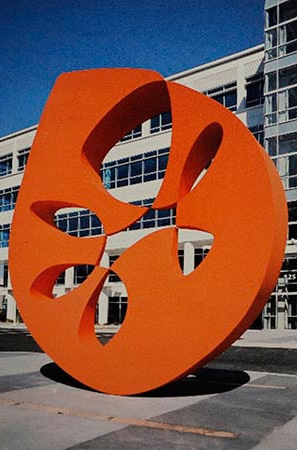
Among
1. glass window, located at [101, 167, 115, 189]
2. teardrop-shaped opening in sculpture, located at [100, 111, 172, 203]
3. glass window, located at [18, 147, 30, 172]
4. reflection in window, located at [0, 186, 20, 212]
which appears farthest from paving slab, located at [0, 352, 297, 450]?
glass window, located at [18, 147, 30, 172]

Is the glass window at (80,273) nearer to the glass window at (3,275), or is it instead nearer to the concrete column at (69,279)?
the concrete column at (69,279)

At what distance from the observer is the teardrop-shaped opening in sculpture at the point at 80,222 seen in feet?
115

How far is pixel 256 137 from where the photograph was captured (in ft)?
103

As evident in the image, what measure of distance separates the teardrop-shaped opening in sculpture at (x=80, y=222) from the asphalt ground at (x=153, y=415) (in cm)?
2471

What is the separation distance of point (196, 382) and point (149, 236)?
3122 mm

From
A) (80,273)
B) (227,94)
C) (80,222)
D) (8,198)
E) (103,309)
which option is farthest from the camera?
(8,198)

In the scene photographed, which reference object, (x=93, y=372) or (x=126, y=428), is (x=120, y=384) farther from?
(x=126, y=428)

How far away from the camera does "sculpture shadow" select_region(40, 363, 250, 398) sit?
8375mm

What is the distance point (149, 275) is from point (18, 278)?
2604 millimetres

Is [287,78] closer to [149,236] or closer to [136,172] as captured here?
[136,172]

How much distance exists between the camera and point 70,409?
22.9 feet

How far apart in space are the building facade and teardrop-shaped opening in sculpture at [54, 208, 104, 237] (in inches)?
2.6

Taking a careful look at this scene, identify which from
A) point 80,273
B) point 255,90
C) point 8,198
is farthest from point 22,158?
point 255,90

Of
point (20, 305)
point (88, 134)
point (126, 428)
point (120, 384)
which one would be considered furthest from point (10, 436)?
point (88, 134)
